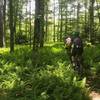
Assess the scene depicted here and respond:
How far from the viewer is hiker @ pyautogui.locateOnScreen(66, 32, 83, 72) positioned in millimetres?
12602

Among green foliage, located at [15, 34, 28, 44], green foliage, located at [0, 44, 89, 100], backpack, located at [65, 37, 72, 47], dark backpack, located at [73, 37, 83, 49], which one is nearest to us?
green foliage, located at [0, 44, 89, 100]

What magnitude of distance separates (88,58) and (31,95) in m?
7.61

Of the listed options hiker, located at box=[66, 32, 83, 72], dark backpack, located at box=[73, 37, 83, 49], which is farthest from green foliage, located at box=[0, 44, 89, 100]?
dark backpack, located at box=[73, 37, 83, 49]

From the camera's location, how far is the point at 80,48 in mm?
12719

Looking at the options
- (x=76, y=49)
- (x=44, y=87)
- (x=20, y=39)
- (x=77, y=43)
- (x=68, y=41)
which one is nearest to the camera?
(x=44, y=87)

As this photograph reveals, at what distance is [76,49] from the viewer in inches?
500

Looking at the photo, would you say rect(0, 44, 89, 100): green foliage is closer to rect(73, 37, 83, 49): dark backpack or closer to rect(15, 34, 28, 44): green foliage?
rect(73, 37, 83, 49): dark backpack

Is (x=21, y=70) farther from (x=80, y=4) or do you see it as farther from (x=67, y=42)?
(x=80, y=4)

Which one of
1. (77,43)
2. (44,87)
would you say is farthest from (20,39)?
(44,87)

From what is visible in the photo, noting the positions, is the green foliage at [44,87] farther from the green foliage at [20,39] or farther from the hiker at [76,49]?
the green foliage at [20,39]

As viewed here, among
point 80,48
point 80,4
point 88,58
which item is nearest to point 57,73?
point 80,48

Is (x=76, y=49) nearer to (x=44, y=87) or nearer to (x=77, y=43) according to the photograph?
(x=77, y=43)

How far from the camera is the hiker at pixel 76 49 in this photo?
12.6 meters

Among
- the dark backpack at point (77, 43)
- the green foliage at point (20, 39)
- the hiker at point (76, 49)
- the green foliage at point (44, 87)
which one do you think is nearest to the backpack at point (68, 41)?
the hiker at point (76, 49)
